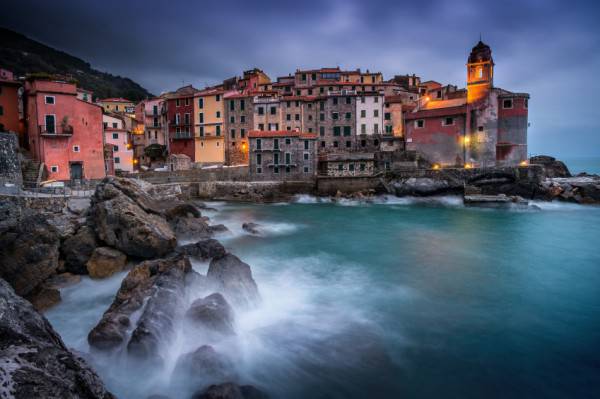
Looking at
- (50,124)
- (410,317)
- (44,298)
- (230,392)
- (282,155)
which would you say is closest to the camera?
(230,392)

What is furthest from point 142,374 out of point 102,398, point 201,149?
point 201,149

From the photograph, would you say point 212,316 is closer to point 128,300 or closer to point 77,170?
point 128,300

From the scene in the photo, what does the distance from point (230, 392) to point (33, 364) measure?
4.04m

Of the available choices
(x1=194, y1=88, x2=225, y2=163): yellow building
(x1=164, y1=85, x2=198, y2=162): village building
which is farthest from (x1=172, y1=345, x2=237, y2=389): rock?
(x1=164, y1=85, x2=198, y2=162): village building

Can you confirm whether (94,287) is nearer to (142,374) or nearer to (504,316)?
(142,374)

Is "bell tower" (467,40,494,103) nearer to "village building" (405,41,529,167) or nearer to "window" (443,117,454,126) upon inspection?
"village building" (405,41,529,167)

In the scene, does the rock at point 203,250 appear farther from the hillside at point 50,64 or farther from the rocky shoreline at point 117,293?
the hillside at point 50,64

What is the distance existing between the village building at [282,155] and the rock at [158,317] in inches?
1204

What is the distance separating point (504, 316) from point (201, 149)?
137ft

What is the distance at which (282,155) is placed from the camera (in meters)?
41.3

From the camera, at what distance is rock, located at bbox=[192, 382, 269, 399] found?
6.92 metres

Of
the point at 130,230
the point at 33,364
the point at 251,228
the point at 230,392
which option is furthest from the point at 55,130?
the point at 33,364

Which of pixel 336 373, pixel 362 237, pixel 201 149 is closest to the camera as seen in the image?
pixel 336 373

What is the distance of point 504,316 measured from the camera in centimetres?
1198
